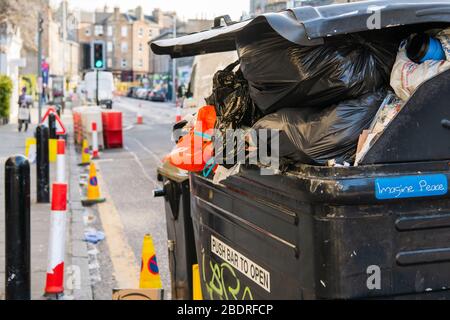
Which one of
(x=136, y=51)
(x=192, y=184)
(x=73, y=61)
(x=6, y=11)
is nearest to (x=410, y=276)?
(x=192, y=184)

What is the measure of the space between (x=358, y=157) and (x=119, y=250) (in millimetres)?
5110

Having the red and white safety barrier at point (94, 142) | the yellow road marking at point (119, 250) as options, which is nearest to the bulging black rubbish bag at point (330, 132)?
the yellow road marking at point (119, 250)

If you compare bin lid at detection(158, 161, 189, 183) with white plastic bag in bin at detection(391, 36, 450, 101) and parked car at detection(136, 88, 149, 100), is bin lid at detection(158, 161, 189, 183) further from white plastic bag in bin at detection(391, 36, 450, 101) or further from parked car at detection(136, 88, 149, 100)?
parked car at detection(136, 88, 149, 100)

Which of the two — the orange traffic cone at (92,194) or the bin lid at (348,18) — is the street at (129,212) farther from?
the bin lid at (348,18)

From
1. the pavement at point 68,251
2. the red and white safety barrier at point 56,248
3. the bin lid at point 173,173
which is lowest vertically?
the pavement at point 68,251

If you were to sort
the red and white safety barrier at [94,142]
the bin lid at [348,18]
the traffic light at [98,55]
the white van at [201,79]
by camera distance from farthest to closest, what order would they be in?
the traffic light at [98,55] < the red and white safety barrier at [94,142] < the white van at [201,79] < the bin lid at [348,18]

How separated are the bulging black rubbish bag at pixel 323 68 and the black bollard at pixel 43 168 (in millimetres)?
7173

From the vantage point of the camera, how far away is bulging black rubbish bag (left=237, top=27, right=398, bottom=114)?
7.50 feet

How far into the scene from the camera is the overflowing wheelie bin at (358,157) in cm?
217

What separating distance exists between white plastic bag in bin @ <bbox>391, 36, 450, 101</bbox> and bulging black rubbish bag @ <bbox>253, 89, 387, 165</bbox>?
0.08 meters

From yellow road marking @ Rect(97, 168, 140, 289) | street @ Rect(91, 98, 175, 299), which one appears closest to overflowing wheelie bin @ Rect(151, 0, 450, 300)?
street @ Rect(91, 98, 175, 299)

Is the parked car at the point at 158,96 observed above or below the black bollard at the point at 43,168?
above

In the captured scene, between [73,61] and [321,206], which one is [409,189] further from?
[73,61]

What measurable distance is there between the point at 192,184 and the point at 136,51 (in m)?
126
